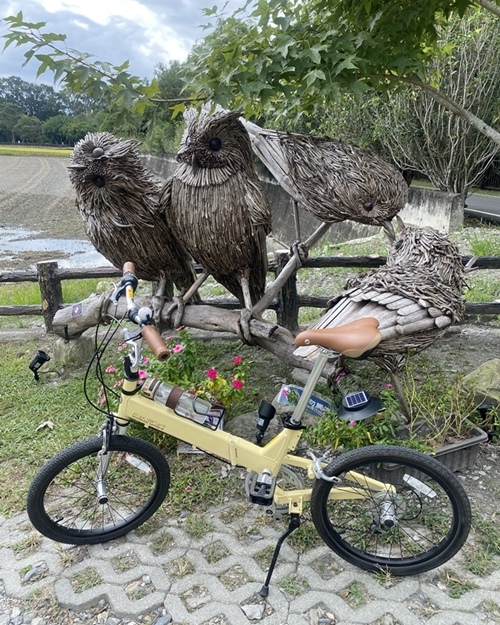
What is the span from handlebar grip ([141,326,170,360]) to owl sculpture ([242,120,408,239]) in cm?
164

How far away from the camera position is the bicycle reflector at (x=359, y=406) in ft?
6.81

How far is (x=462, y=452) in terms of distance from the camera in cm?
272

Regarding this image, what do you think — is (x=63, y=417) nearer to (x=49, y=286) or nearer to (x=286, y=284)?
(x=49, y=286)

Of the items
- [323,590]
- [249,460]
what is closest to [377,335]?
[249,460]

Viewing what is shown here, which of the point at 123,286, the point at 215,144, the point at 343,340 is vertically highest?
the point at 215,144

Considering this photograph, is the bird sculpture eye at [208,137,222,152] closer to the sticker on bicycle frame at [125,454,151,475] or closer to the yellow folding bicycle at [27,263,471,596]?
the yellow folding bicycle at [27,263,471,596]

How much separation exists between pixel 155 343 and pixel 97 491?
3.18 feet

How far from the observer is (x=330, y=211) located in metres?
3.14

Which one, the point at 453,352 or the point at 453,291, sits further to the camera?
the point at 453,352

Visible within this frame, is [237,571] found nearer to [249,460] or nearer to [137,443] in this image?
[249,460]

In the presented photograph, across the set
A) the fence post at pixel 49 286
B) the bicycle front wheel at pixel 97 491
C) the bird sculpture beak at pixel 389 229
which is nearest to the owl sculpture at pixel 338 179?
the bird sculpture beak at pixel 389 229

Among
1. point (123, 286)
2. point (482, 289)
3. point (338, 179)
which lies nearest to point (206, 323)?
point (338, 179)

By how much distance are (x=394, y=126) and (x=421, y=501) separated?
33.3 ft

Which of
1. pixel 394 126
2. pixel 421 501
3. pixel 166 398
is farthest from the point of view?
pixel 394 126
